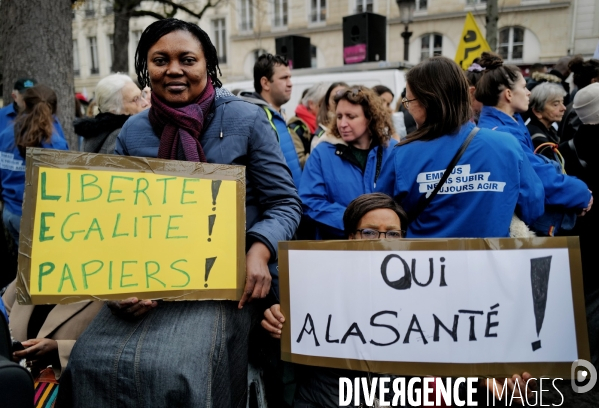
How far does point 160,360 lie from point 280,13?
2862 centimetres

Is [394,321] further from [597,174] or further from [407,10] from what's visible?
[407,10]

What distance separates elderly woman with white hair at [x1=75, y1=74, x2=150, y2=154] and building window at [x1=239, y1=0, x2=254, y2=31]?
2655 centimetres

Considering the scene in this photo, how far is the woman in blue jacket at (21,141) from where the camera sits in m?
3.76

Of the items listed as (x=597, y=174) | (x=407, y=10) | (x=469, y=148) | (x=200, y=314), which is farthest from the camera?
(x=407, y=10)

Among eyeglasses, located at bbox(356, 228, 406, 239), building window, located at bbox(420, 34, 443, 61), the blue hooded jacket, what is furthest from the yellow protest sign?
building window, located at bbox(420, 34, 443, 61)

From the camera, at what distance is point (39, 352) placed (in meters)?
2.03

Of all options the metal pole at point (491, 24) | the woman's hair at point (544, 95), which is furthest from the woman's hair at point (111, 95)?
the metal pole at point (491, 24)

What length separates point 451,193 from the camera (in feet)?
7.44

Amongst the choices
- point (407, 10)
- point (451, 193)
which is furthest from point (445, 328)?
point (407, 10)

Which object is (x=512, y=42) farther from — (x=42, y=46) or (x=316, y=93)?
(x=42, y=46)

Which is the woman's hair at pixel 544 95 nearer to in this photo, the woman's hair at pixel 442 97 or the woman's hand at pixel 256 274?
the woman's hair at pixel 442 97

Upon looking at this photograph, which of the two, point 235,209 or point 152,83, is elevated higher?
point 152,83

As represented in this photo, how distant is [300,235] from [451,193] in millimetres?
1400

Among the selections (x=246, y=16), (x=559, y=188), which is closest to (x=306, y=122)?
(x=559, y=188)
